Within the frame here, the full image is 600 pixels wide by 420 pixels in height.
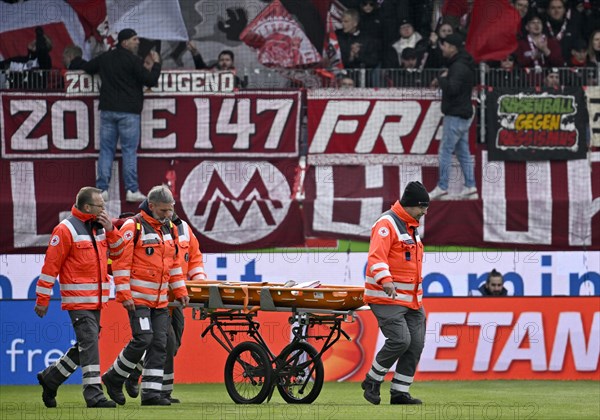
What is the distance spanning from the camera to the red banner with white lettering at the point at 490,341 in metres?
16.8

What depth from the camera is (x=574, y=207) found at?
2038 centimetres

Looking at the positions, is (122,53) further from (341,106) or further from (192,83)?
(341,106)

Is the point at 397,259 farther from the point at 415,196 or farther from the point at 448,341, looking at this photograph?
the point at 448,341

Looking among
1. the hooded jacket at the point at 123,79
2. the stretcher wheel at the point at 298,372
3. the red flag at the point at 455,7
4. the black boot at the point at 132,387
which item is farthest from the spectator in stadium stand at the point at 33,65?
the stretcher wheel at the point at 298,372

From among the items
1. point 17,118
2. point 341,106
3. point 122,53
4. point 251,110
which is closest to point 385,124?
point 341,106

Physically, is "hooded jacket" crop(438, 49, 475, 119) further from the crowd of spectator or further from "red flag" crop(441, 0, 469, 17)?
"red flag" crop(441, 0, 469, 17)

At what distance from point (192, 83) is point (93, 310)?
31.0 feet

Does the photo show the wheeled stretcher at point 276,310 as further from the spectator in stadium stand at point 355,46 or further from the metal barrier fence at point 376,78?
the spectator in stadium stand at point 355,46

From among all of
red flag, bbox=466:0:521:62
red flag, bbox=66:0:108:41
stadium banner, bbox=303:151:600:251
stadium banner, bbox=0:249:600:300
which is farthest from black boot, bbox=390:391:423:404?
red flag, bbox=66:0:108:41

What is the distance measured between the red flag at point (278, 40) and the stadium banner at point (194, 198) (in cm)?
184

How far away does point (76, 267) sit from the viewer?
39.2 feet

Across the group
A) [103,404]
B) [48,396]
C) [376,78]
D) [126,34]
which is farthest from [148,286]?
[376,78]

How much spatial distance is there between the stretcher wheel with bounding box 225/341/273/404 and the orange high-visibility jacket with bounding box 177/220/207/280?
3.20ft

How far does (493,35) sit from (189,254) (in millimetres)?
9747
